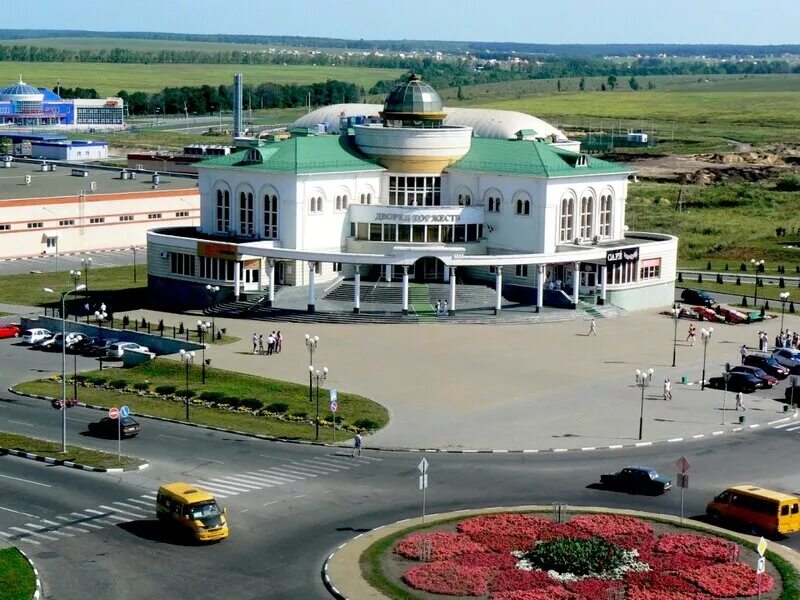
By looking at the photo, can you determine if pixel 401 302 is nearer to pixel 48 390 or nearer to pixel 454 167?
pixel 454 167

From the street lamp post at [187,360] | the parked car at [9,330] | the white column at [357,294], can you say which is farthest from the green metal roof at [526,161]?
the parked car at [9,330]

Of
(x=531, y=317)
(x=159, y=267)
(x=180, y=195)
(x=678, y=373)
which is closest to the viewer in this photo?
(x=678, y=373)

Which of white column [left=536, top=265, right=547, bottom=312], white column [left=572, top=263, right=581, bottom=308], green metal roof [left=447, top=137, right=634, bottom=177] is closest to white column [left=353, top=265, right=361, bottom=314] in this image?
white column [left=536, top=265, right=547, bottom=312]

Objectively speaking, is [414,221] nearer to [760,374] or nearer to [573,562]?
[760,374]

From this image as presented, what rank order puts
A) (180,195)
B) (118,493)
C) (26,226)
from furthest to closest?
(180,195)
(26,226)
(118,493)

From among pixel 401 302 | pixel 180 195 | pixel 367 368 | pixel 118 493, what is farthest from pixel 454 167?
pixel 118 493
